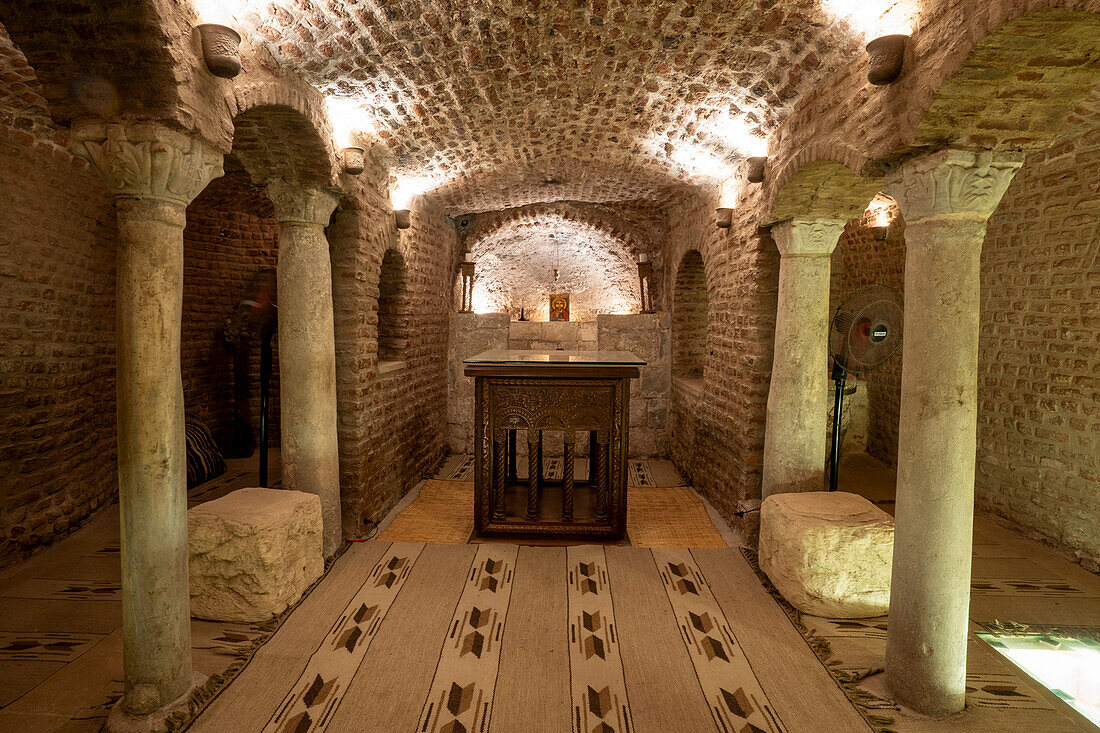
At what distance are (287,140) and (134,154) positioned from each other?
4.78 ft

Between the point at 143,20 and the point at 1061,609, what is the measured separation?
18.6 feet

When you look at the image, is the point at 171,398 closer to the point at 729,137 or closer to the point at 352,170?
the point at 352,170

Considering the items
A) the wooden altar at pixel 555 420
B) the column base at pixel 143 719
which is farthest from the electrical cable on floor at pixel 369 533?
the column base at pixel 143 719

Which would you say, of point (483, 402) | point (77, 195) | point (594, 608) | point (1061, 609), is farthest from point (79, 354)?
point (1061, 609)

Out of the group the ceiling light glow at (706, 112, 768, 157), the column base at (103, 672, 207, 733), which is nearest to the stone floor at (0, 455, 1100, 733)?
the column base at (103, 672, 207, 733)

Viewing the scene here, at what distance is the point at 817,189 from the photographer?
3785mm

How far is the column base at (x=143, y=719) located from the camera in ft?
7.55

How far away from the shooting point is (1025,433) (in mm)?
4680

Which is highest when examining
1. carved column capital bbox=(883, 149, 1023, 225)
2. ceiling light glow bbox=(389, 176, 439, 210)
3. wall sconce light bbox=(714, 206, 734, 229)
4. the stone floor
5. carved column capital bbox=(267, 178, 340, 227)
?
ceiling light glow bbox=(389, 176, 439, 210)

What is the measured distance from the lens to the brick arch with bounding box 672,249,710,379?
7.21m

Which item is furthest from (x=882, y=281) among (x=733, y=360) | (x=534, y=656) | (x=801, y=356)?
(x=534, y=656)

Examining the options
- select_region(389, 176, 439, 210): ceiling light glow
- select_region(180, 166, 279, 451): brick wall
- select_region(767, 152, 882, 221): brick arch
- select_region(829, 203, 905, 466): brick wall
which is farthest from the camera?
select_region(829, 203, 905, 466): brick wall

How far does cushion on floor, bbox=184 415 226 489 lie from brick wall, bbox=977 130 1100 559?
25.0 feet

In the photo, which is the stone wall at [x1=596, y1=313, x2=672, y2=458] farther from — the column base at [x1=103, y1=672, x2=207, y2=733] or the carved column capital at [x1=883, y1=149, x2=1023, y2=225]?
the column base at [x1=103, y1=672, x2=207, y2=733]
